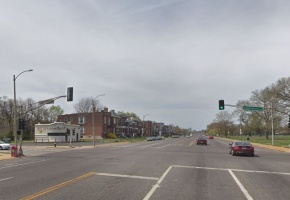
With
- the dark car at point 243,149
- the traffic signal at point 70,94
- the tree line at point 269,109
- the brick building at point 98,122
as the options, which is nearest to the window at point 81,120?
the brick building at point 98,122

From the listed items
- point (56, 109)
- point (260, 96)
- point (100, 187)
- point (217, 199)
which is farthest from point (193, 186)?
point (56, 109)

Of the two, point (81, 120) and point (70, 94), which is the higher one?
point (70, 94)

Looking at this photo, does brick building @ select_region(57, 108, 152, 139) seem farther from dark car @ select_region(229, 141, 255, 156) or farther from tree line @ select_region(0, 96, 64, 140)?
dark car @ select_region(229, 141, 255, 156)

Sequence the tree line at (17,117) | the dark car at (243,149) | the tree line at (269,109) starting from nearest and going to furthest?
the dark car at (243,149), the tree line at (269,109), the tree line at (17,117)

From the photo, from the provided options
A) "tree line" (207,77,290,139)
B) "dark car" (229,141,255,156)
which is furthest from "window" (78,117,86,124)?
"dark car" (229,141,255,156)

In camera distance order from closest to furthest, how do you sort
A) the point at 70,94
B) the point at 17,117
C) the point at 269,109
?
the point at 70,94
the point at 269,109
the point at 17,117

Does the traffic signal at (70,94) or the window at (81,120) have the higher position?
the traffic signal at (70,94)

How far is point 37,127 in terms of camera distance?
264 feet

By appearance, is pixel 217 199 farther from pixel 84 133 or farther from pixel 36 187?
pixel 84 133

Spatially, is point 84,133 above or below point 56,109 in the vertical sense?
below

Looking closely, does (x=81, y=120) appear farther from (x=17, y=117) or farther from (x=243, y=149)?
(x=243, y=149)

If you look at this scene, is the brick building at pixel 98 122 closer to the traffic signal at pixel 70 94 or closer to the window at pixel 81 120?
the window at pixel 81 120

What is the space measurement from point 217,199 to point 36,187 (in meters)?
6.48

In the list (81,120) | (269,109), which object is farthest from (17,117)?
(269,109)
